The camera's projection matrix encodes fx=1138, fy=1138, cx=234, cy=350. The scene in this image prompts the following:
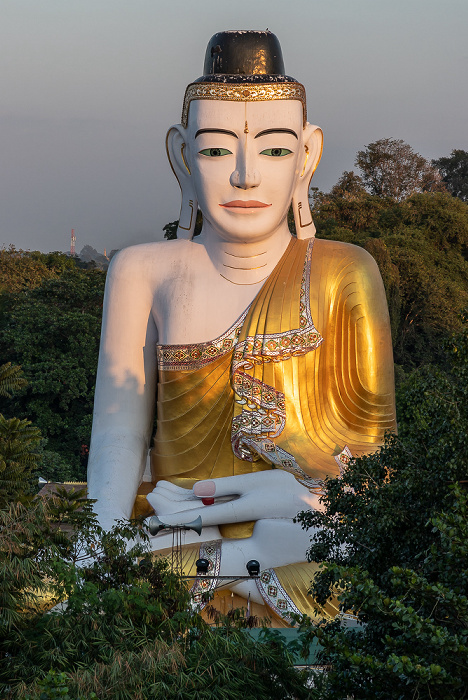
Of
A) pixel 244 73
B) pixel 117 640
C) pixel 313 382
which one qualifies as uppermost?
pixel 244 73

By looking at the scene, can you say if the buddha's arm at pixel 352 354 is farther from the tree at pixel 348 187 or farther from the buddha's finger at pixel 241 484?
the tree at pixel 348 187

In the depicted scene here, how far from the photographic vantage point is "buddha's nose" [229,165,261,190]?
9672 mm

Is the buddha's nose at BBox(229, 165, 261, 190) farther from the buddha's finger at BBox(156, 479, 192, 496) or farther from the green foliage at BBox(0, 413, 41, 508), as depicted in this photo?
the green foliage at BBox(0, 413, 41, 508)

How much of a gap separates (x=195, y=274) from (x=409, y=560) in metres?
4.29

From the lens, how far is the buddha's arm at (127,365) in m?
9.98

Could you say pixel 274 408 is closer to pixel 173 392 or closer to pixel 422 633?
pixel 173 392

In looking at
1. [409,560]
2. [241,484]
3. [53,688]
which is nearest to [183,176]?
[241,484]

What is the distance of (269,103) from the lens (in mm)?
9727

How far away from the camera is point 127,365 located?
10.1 m

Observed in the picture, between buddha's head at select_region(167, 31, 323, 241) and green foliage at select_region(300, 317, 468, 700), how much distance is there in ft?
11.0

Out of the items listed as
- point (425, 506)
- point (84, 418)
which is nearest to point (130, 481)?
point (425, 506)

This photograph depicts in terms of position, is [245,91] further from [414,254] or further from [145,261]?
[414,254]

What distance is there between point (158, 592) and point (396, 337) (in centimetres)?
1701

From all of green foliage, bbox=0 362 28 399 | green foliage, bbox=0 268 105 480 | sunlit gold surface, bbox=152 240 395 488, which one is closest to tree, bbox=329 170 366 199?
green foliage, bbox=0 268 105 480
